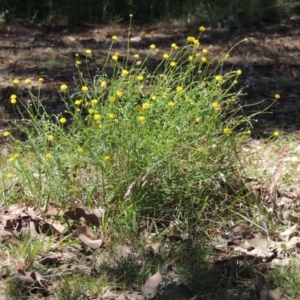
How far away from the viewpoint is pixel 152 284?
12.8 ft

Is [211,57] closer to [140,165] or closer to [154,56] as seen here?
[154,56]

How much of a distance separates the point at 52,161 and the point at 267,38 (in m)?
5.03

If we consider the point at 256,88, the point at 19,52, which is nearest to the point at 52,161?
the point at 256,88

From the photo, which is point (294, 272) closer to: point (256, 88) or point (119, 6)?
point (256, 88)

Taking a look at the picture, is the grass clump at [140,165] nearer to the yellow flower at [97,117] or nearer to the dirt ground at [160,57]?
the yellow flower at [97,117]

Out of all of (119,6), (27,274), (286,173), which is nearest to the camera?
(27,274)

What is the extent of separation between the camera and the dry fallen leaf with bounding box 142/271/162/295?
3.86m

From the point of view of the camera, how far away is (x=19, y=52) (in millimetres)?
8477

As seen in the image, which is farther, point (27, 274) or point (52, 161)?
point (52, 161)

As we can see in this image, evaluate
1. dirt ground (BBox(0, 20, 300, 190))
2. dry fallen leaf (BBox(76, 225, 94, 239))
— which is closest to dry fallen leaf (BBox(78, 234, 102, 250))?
dry fallen leaf (BBox(76, 225, 94, 239))

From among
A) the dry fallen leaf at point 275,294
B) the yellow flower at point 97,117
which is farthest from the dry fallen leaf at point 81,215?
the dry fallen leaf at point 275,294

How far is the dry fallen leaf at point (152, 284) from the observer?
386 centimetres

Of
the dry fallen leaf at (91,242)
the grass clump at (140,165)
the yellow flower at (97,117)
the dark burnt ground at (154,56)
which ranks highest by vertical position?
the yellow flower at (97,117)

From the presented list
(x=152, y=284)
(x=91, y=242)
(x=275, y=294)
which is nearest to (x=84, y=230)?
(x=91, y=242)
